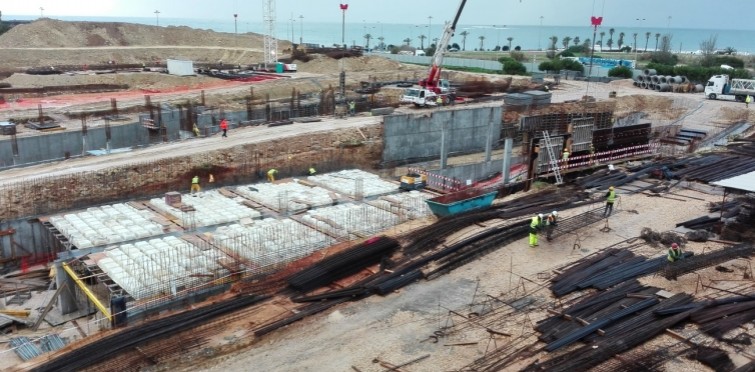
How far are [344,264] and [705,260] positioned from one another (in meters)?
10.2

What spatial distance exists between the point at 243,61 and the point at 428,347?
2571 inches

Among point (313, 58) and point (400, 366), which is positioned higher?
point (313, 58)

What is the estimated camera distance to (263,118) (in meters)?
38.5

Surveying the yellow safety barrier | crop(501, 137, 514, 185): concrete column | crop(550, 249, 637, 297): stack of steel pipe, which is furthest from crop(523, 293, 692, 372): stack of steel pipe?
crop(501, 137, 514, 185): concrete column

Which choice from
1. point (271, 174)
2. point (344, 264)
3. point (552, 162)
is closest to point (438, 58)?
point (552, 162)

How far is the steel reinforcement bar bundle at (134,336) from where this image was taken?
39.7ft

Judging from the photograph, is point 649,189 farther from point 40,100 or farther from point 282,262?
point 40,100

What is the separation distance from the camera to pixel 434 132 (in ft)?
113

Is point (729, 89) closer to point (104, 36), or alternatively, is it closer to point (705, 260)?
point (705, 260)

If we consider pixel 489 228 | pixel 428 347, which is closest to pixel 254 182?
pixel 489 228

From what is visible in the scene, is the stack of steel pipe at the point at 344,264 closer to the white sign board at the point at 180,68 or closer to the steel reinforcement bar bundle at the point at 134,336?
the steel reinforcement bar bundle at the point at 134,336

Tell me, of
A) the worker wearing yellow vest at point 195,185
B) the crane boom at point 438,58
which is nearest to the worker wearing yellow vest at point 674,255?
the worker wearing yellow vest at point 195,185

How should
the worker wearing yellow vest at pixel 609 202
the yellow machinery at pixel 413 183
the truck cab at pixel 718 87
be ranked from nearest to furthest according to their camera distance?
the worker wearing yellow vest at pixel 609 202 < the yellow machinery at pixel 413 183 < the truck cab at pixel 718 87

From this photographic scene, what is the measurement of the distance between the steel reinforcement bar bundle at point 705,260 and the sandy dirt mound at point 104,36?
75691 mm
